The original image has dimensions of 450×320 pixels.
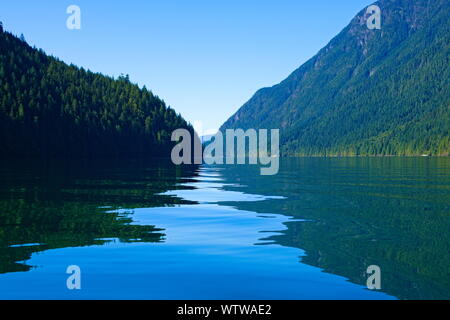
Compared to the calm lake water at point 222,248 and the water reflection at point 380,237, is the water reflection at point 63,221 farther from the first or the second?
the water reflection at point 380,237

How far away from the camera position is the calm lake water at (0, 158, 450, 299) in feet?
43.6

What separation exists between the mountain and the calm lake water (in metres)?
115

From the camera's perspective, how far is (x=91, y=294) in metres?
12.6

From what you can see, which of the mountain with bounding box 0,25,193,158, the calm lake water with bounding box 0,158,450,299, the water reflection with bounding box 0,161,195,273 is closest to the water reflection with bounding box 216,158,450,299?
the calm lake water with bounding box 0,158,450,299

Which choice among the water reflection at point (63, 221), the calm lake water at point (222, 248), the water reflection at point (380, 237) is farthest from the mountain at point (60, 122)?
the water reflection at point (380, 237)

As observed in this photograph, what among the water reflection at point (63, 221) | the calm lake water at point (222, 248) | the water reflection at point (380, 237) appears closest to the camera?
the calm lake water at point (222, 248)

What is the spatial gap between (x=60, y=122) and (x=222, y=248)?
5966 inches

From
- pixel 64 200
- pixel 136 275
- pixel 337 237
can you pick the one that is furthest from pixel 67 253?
pixel 64 200

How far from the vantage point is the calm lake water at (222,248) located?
13.3 metres

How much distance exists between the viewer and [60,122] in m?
159

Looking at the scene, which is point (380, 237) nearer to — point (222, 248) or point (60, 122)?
point (222, 248)

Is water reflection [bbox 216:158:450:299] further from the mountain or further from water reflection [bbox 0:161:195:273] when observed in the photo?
the mountain

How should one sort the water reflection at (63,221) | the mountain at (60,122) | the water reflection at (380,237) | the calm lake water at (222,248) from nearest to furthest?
the calm lake water at (222,248)
the water reflection at (380,237)
the water reflection at (63,221)
the mountain at (60,122)

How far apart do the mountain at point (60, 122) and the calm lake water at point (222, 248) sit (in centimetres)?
11536
